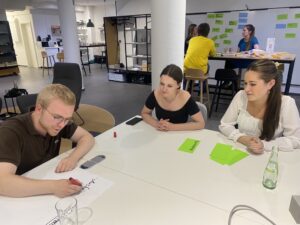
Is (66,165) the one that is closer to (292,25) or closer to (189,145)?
(189,145)

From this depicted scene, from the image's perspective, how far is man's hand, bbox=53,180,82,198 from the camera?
3.30ft

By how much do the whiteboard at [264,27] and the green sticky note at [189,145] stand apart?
460 centimetres

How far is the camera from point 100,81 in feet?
23.4

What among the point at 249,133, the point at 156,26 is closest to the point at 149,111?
the point at 249,133

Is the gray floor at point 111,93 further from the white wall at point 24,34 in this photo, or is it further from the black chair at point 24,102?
the white wall at point 24,34

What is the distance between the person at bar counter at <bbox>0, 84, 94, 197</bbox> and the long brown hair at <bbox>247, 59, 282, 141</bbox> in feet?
3.88

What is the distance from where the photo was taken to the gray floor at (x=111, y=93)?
433 centimetres

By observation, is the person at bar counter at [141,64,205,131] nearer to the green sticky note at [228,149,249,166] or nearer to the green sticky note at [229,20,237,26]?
the green sticky note at [228,149,249,166]

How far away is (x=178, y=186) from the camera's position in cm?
110

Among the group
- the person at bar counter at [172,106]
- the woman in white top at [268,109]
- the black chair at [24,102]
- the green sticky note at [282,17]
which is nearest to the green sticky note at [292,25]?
the green sticky note at [282,17]

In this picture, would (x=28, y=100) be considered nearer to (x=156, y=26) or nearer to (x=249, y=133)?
(x=156, y=26)

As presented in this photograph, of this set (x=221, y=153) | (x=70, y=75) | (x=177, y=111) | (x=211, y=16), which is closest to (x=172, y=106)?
(x=177, y=111)

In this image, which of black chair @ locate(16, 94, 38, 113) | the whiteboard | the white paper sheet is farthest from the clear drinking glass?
the whiteboard

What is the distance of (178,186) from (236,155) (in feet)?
1.59
